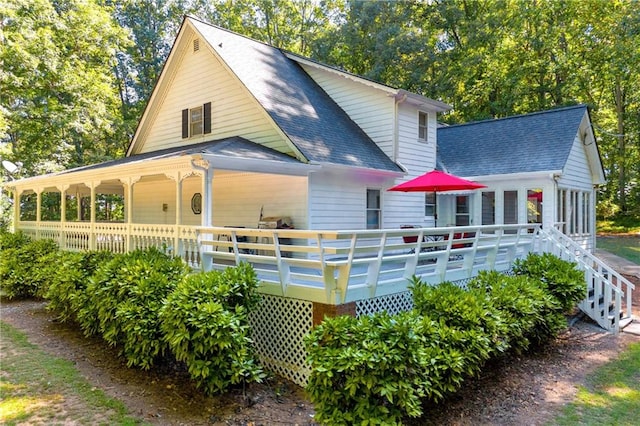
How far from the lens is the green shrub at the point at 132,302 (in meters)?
5.27

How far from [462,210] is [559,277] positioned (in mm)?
6603

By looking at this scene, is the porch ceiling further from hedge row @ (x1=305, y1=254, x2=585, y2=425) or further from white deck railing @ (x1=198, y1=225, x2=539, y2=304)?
hedge row @ (x1=305, y1=254, x2=585, y2=425)

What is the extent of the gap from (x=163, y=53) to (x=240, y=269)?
85.7 feet

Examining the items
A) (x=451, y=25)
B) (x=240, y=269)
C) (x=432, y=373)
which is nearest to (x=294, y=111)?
(x=240, y=269)

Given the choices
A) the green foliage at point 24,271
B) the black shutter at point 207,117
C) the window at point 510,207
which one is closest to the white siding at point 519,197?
the window at point 510,207

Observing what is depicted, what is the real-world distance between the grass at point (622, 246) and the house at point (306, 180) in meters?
2.43

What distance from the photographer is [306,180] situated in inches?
375

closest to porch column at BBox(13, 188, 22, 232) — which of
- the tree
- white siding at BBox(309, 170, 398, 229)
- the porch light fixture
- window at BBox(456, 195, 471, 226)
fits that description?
the porch light fixture

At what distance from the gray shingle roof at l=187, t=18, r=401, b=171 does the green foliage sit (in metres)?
6.03

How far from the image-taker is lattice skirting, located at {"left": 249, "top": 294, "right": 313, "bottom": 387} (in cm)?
558

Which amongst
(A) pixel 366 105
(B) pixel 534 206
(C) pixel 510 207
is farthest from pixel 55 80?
(B) pixel 534 206

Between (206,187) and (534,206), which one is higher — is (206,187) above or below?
above

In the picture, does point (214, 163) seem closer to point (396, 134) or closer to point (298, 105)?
point (298, 105)

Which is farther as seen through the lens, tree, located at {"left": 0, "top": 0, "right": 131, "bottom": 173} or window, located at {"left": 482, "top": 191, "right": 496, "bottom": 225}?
tree, located at {"left": 0, "top": 0, "right": 131, "bottom": 173}
